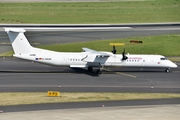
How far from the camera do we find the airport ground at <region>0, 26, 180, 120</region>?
4044 cm

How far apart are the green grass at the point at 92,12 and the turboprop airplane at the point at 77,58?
5234 cm

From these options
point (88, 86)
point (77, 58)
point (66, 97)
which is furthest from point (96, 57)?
point (66, 97)

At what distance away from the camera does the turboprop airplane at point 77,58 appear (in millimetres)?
62219

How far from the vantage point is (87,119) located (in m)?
38.4

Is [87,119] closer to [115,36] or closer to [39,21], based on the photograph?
[115,36]

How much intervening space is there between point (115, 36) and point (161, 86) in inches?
1613

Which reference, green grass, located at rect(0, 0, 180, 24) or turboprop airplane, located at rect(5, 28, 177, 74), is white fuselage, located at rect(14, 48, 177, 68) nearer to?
turboprop airplane, located at rect(5, 28, 177, 74)

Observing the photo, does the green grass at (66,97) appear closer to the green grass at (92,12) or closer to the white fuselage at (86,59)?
the white fuselage at (86,59)

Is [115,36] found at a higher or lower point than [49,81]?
higher

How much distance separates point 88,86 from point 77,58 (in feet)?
30.5

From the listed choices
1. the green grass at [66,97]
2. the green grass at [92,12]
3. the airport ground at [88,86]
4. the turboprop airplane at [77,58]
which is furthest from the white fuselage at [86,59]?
the green grass at [92,12]

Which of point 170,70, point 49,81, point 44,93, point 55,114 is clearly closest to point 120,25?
point 170,70

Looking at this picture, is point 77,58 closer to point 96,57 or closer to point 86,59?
point 86,59

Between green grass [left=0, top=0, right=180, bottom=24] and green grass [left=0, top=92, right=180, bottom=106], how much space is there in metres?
66.8
